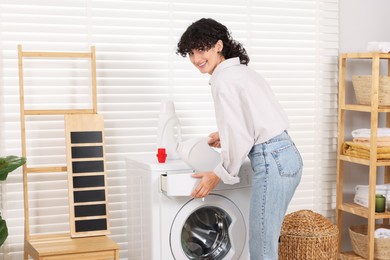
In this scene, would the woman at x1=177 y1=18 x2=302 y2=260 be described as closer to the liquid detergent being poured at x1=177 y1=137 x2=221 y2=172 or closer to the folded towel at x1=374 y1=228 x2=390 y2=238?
the liquid detergent being poured at x1=177 y1=137 x2=221 y2=172

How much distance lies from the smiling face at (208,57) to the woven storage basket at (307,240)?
117 cm

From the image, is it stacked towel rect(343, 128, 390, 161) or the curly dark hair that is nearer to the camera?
the curly dark hair

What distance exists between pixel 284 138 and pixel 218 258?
0.79 metres

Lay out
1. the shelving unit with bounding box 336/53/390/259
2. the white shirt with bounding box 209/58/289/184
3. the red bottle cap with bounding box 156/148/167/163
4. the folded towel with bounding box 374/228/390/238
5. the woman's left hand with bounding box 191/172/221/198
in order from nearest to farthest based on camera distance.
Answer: the white shirt with bounding box 209/58/289/184, the woman's left hand with bounding box 191/172/221/198, the red bottle cap with bounding box 156/148/167/163, the shelving unit with bounding box 336/53/390/259, the folded towel with bounding box 374/228/390/238

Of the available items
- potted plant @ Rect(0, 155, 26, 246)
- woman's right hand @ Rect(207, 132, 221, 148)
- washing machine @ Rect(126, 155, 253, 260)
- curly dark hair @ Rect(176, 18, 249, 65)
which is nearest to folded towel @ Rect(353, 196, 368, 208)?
washing machine @ Rect(126, 155, 253, 260)

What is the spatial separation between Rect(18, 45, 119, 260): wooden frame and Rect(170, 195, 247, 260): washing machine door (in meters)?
0.33

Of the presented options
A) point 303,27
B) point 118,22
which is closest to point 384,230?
point 303,27

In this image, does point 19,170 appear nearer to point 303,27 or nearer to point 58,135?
point 58,135

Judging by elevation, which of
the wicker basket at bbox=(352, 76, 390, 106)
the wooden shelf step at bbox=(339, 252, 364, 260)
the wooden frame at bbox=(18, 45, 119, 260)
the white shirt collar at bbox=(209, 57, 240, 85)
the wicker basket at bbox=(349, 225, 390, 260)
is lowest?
the wooden shelf step at bbox=(339, 252, 364, 260)

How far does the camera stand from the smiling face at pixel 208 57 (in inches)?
108

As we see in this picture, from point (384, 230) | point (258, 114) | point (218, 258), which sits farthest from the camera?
point (384, 230)

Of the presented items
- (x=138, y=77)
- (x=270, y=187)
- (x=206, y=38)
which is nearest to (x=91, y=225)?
(x=138, y=77)

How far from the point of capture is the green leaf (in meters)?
2.93

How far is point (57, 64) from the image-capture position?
3418 millimetres
